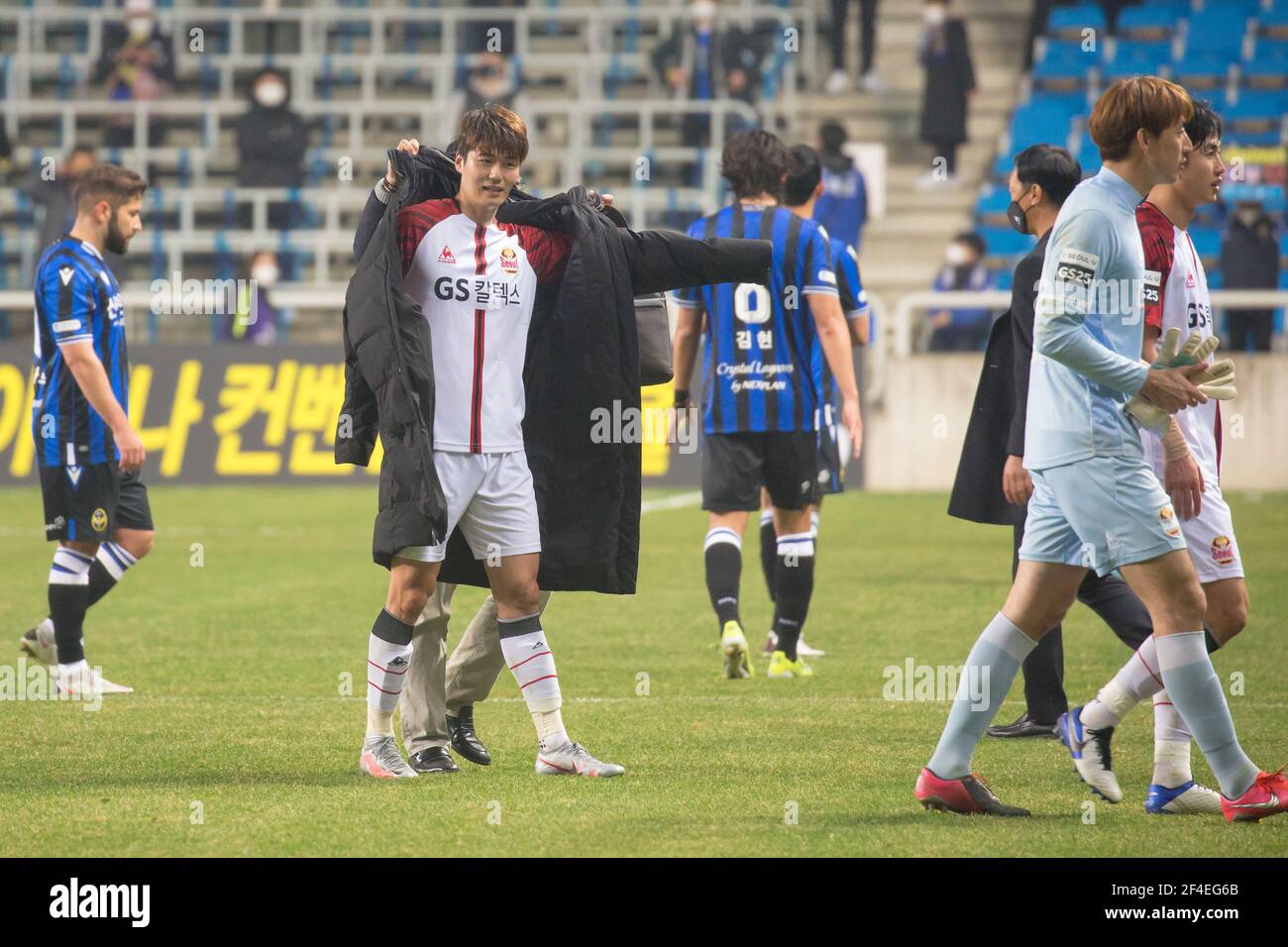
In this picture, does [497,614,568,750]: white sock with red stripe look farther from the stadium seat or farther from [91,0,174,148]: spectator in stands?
the stadium seat

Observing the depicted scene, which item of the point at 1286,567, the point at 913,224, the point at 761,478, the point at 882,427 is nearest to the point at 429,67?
the point at 913,224

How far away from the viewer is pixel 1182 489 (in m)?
5.42

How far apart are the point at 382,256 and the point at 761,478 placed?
3.41 meters

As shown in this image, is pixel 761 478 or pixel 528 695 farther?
pixel 761 478

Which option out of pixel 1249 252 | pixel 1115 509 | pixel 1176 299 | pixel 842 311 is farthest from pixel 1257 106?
pixel 1115 509

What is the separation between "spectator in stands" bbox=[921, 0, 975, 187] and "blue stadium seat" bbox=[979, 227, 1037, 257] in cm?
116

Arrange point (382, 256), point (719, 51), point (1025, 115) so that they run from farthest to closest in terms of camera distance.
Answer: point (1025, 115), point (719, 51), point (382, 256)

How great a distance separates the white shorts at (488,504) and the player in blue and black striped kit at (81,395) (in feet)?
7.87

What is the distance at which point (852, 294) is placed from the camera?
368 inches

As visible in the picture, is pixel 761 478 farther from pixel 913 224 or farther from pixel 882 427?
pixel 913 224

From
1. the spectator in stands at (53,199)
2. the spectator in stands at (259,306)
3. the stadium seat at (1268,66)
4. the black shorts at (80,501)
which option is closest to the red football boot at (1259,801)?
the black shorts at (80,501)

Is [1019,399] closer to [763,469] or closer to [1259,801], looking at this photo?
[1259,801]
